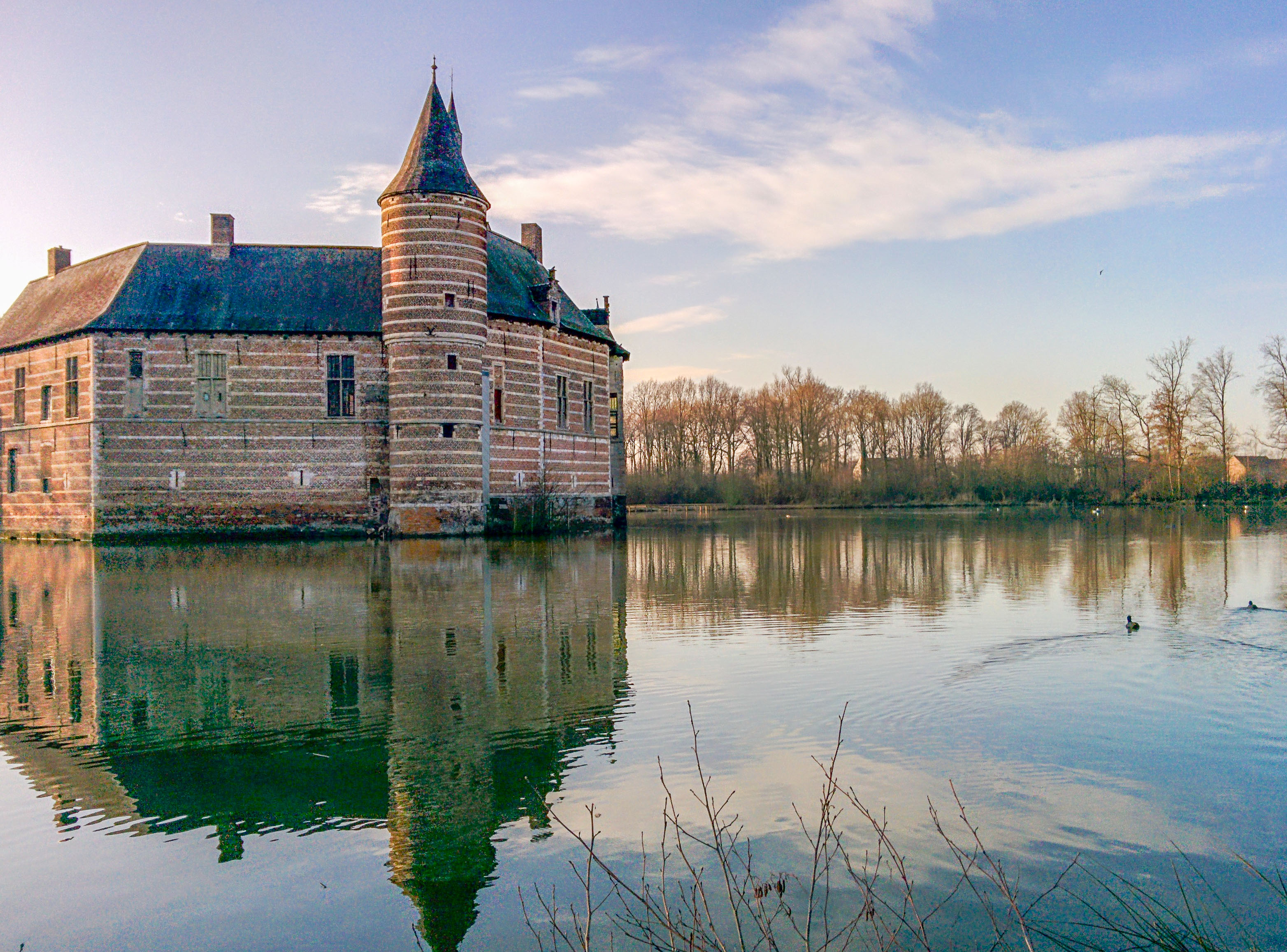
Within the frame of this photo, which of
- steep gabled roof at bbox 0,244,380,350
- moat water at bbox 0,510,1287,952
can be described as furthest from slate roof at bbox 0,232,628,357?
moat water at bbox 0,510,1287,952

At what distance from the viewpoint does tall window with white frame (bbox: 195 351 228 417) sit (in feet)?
99.5

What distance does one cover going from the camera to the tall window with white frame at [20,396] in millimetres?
32906

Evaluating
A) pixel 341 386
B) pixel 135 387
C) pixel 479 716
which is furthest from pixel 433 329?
pixel 479 716

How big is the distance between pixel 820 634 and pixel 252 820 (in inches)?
277

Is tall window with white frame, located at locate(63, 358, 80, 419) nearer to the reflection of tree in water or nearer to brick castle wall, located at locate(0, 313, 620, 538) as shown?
brick castle wall, located at locate(0, 313, 620, 538)

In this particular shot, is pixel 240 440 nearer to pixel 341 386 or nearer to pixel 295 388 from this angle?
pixel 295 388

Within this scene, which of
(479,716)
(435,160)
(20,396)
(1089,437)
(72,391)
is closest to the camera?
(479,716)

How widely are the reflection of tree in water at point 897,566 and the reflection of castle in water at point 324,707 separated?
224 centimetres

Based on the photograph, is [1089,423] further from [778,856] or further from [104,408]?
[778,856]

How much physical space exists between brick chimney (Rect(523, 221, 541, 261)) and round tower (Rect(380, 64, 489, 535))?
8723mm

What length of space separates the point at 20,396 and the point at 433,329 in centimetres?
1573

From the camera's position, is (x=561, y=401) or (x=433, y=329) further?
(x=561, y=401)

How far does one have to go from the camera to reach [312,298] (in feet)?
104

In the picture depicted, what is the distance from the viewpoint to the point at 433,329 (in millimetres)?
29562
